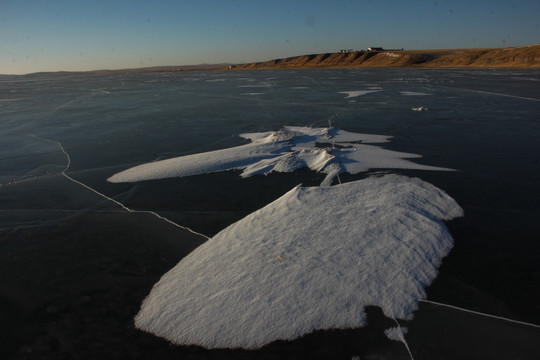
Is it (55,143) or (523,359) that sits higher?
(55,143)

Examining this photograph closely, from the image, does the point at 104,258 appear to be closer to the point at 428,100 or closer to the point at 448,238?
the point at 448,238

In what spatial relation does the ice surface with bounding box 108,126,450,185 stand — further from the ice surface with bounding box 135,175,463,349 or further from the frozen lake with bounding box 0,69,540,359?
the ice surface with bounding box 135,175,463,349

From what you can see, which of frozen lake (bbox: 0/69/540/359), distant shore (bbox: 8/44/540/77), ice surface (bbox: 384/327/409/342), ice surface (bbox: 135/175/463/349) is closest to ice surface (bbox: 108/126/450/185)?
frozen lake (bbox: 0/69/540/359)

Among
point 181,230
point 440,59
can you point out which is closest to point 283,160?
point 181,230

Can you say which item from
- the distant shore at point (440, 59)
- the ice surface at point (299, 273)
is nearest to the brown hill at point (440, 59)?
the distant shore at point (440, 59)

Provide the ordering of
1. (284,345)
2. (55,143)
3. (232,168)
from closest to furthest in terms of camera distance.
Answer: (284,345)
(232,168)
(55,143)

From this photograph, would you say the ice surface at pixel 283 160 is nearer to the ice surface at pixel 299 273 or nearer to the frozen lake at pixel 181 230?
the frozen lake at pixel 181 230

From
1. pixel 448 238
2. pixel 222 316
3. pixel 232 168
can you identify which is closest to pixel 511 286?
pixel 448 238
